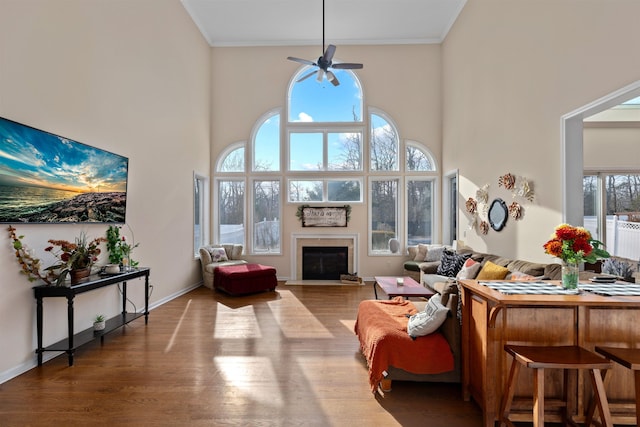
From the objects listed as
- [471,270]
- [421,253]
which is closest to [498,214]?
[471,270]

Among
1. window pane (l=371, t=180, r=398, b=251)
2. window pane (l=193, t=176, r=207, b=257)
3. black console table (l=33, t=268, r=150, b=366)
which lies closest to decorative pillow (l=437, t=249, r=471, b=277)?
window pane (l=371, t=180, r=398, b=251)

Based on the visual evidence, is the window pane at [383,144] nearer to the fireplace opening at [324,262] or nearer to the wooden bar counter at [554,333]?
the fireplace opening at [324,262]

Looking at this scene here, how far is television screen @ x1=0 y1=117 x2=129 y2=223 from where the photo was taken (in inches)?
108

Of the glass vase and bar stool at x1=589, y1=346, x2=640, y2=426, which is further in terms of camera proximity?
the glass vase

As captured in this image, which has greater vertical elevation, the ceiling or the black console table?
the ceiling

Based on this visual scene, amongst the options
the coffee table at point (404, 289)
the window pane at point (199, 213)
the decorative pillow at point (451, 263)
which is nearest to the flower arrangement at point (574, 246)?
the coffee table at point (404, 289)

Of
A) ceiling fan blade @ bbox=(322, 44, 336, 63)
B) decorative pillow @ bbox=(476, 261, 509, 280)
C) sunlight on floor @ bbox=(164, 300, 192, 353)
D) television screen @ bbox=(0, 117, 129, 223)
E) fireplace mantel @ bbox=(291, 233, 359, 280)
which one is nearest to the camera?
television screen @ bbox=(0, 117, 129, 223)

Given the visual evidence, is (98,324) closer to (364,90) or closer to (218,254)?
(218,254)

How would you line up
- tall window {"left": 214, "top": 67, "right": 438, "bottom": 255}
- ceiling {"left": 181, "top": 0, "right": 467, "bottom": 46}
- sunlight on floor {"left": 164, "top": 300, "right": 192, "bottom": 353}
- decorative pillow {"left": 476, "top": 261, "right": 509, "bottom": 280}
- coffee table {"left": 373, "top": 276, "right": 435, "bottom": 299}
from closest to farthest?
sunlight on floor {"left": 164, "top": 300, "right": 192, "bottom": 353} < decorative pillow {"left": 476, "top": 261, "right": 509, "bottom": 280} < coffee table {"left": 373, "top": 276, "right": 435, "bottom": 299} < ceiling {"left": 181, "top": 0, "right": 467, "bottom": 46} < tall window {"left": 214, "top": 67, "right": 438, "bottom": 255}

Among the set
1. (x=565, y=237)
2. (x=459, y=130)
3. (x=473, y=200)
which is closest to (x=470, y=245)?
(x=473, y=200)

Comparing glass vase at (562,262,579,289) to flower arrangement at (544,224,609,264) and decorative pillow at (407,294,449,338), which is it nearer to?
flower arrangement at (544,224,609,264)

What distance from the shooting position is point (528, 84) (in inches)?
156

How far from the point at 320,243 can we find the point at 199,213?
2.72 meters

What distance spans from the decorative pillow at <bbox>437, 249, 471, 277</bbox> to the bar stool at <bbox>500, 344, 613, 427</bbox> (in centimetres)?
325
